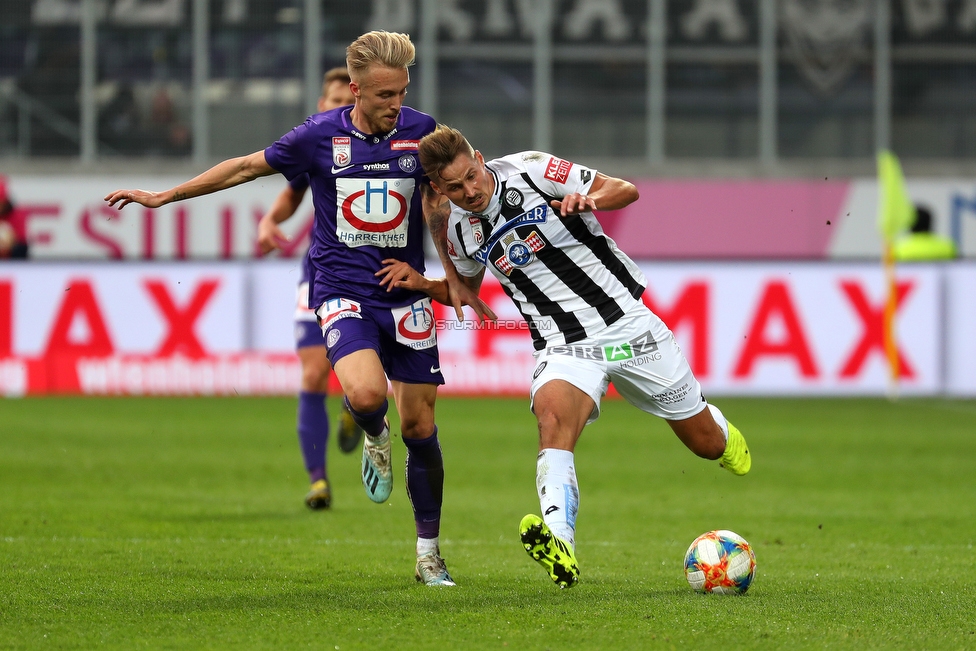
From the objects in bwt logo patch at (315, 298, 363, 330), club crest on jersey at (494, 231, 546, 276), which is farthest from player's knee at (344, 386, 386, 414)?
club crest on jersey at (494, 231, 546, 276)

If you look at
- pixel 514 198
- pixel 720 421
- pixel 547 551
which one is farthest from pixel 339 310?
pixel 720 421

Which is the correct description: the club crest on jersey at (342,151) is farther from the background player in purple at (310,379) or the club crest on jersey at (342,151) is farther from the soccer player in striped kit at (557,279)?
the background player in purple at (310,379)

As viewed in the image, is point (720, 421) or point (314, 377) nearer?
point (720, 421)

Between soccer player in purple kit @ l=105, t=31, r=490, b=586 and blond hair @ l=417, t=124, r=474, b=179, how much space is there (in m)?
0.34

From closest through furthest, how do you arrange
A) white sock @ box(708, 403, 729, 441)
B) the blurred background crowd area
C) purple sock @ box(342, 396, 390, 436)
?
1. purple sock @ box(342, 396, 390, 436)
2. white sock @ box(708, 403, 729, 441)
3. the blurred background crowd area

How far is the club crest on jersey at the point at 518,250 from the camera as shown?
593 cm

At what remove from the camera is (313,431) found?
28.4 feet

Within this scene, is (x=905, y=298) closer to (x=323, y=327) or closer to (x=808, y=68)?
(x=808, y=68)

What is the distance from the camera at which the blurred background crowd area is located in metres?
21.3

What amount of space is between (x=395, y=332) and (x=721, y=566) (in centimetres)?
167

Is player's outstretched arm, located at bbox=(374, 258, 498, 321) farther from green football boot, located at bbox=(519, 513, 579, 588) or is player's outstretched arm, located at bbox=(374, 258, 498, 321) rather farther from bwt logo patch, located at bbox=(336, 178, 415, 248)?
green football boot, located at bbox=(519, 513, 579, 588)

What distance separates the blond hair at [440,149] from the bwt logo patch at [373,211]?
13.8 inches

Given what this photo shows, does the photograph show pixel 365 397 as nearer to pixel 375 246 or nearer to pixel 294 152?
pixel 375 246

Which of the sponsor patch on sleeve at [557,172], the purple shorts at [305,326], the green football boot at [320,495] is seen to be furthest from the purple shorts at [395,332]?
the green football boot at [320,495]
